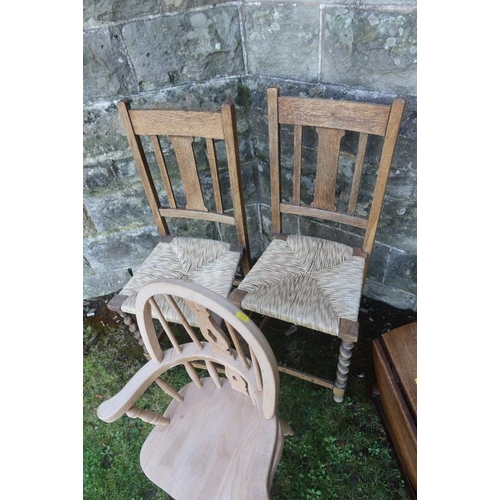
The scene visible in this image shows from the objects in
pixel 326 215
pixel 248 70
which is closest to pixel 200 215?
pixel 326 215

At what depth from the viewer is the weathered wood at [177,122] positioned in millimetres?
1356

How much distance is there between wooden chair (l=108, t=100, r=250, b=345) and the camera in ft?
4.50

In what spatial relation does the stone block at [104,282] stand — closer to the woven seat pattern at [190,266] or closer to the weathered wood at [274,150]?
the woven seat pattern at [190,266]

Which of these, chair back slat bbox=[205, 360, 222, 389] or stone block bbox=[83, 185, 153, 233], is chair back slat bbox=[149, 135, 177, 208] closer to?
stone block bbox=[83, 185, 153, 233]

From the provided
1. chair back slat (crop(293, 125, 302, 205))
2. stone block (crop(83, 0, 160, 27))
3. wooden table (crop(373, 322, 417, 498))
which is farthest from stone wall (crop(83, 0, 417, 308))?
wooden table (crop(373, 322, 417, 498))

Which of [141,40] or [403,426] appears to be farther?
[141,40]

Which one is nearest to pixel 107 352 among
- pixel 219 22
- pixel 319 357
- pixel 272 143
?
pixel 319 357

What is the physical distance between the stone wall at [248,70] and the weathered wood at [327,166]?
223mm

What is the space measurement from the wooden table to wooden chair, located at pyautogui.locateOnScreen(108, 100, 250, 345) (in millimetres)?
645

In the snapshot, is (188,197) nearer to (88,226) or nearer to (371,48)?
(88,226)

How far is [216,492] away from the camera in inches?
39.1

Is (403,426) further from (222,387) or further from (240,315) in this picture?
(240,315)

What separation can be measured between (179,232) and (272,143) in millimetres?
848

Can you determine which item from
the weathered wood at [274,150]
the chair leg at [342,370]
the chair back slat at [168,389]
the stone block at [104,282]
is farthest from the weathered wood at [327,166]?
the stone block at [104,282]
